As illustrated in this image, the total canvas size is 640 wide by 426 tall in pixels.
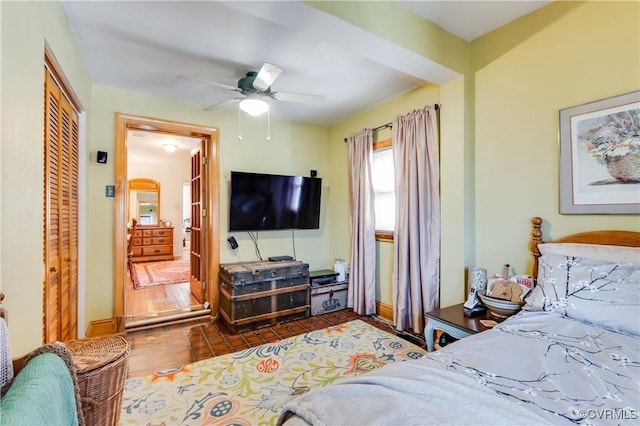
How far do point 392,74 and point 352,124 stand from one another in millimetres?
1244

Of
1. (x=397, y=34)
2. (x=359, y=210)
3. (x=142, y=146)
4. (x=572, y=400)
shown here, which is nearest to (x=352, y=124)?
(x=359, y=210)

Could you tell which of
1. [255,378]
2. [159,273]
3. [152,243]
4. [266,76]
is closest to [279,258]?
[255,378]

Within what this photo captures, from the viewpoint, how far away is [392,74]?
2.74 meters

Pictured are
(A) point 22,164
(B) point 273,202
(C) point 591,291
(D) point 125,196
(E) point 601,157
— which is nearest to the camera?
(A) point 22,164

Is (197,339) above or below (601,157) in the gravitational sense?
below

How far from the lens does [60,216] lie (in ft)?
6.40

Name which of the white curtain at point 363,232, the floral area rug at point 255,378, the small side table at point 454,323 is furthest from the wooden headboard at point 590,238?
the white curtain at point 363,232

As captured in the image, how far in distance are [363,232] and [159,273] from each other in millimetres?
4559

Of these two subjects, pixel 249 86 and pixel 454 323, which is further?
pixel 249 86

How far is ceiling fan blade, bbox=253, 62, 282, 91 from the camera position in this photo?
2158 millimetres

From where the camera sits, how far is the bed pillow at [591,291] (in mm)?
1445

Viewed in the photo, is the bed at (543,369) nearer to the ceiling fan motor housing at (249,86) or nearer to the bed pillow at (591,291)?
the bed pillow at (591,291)

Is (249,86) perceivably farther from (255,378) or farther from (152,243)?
(152,243)

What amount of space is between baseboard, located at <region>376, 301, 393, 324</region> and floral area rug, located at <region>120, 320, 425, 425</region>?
0.41m
